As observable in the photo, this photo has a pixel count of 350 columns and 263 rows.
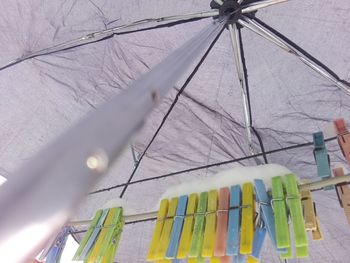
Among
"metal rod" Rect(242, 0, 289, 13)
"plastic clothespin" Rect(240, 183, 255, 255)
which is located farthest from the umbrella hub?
"plastic clothespin" Rect(240, 183, 255, 255)

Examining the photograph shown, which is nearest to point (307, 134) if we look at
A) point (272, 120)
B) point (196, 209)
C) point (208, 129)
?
point (272, 120)

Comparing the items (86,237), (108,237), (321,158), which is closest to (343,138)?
(321,158)

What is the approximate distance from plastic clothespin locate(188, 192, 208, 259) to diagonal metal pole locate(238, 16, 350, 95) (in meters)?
0.74

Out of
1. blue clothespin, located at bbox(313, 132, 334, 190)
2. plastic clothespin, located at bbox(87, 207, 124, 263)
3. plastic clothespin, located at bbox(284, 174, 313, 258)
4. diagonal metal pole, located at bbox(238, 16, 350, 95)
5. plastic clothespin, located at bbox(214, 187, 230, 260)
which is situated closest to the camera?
plastic clothespin, located at bbox(284, 174, 313, 258)

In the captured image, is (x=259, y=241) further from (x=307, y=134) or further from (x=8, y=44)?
(x=8, y=44)

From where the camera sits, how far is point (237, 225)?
4.26ft

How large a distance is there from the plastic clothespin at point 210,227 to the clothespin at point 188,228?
6 centimetres

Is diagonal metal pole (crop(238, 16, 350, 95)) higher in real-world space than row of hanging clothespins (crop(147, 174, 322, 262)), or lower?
higher

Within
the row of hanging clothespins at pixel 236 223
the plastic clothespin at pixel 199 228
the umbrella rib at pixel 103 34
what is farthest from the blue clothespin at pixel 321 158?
the umbrella rib at pixel 103 34

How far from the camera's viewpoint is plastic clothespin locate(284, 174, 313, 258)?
1124mm

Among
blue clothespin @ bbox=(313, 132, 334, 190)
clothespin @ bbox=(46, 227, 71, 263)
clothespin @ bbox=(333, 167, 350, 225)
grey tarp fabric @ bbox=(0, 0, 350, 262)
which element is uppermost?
grey tarp fabric @ bbox=(0, 0, 350, 262)

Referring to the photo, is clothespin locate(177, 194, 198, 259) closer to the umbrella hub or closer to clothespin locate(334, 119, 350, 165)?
clothespin locate(334, 119, 350, 165)

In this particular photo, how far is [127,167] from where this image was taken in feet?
7.44

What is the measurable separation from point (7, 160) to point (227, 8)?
61.0 inches
